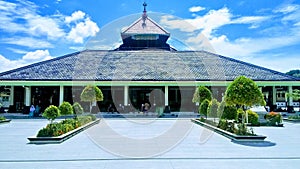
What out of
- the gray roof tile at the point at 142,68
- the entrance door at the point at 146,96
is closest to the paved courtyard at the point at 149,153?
the gray roof tile at the point at 142,68

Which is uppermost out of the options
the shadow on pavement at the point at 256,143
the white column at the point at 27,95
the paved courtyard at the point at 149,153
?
the white column at the point at 27,95

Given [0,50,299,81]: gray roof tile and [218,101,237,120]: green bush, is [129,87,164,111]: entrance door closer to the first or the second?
[0,50,299,81]: gray roof tile

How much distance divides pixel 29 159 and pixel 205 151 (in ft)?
16.1

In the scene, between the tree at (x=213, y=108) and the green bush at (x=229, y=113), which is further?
the tree at (x=213, y=108)

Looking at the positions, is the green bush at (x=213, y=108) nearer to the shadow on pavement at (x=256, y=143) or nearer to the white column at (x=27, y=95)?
the shadow on pavement at (x=256, y=143)

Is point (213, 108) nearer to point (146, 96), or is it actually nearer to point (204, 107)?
point (204, 107)

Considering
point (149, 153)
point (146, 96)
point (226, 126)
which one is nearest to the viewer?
point (149, 153)

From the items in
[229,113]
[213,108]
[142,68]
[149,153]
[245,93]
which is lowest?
[149,153]

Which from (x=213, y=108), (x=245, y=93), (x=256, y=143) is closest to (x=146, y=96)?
(x=213, y=108)

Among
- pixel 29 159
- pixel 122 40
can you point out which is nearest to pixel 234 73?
pixel 122 40

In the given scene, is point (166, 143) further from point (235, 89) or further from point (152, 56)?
point (152, 56)

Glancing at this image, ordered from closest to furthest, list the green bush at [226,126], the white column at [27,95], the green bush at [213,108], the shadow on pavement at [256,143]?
the shadow on pavement at [256,143] → the green bush at [226,126] → the green bush at [213,108] → the white column at [27,95]

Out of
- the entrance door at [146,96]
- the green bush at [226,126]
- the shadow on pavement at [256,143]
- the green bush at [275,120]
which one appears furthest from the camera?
the entrance door at [146,96]

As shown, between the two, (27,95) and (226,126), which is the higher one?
(27,95)
